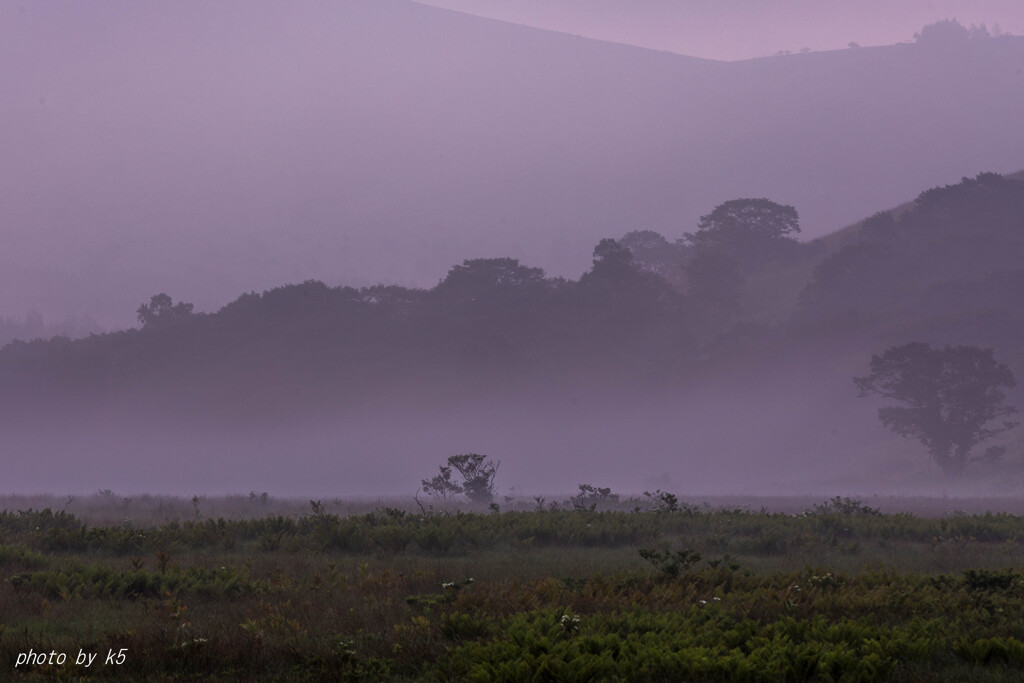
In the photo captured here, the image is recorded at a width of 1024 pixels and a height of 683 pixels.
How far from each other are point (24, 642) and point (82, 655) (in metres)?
0.79

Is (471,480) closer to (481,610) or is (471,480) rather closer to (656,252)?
(481,610)

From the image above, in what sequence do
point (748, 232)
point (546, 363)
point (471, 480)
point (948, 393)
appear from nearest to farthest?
point (471, 480), point (948, 393), point (546, 363), point (748, 232)

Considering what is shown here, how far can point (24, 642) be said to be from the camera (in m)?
8.02

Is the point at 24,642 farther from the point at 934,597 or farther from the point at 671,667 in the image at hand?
the point at 934,597

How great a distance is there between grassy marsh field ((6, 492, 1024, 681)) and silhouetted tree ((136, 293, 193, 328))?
103106 mm

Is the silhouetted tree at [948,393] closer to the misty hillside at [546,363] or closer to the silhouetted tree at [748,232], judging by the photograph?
the misty hillside at [546,363]

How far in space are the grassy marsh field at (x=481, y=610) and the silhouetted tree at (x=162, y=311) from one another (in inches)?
4059

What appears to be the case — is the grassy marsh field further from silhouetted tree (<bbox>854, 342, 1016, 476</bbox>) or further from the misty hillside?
the misty hillside

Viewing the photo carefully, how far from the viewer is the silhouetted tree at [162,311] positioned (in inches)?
4420

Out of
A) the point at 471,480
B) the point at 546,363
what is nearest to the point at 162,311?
the point at 546,363

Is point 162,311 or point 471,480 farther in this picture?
point 162,311

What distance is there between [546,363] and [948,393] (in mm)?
55503

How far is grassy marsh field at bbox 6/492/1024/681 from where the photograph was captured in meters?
7.55

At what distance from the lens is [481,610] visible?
9.34m
